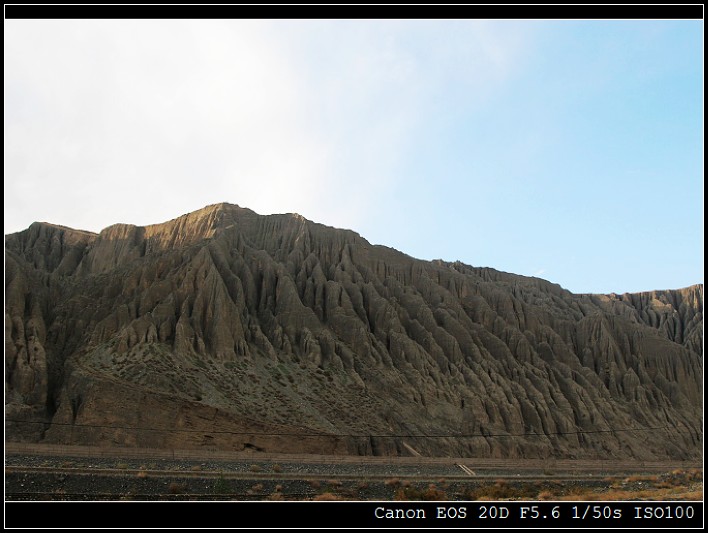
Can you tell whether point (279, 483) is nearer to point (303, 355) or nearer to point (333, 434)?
point (333, 434)

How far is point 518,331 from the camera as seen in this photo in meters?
64.6

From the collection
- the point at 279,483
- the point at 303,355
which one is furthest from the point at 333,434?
the point at 279,483

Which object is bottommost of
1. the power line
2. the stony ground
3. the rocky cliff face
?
the stony ground

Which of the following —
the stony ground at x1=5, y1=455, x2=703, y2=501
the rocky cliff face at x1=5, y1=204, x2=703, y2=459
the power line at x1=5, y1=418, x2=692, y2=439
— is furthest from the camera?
the rocky cliff face at x1=5, y1=204, x2=703, y2=459

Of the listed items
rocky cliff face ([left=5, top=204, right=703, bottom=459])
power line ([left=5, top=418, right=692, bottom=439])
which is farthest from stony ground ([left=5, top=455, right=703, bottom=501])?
rocky cliff face ([left=5, top=204, right=703, bottom=459])

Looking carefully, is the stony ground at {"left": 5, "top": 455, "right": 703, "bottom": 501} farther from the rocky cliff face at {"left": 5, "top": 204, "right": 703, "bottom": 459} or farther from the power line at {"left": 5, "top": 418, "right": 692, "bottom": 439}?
the rocky cliff face at {"left": 5, "top": 204, "right": 703, "bottom": 459}

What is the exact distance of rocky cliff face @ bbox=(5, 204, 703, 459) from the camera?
1560 inches

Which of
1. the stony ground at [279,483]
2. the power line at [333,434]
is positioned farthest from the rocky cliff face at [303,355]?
the stony ground at [279,483]

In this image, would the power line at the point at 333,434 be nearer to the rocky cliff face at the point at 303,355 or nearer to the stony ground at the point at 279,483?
the rocky cliff face at the point at 303,355

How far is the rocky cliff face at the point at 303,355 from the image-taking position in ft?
130
